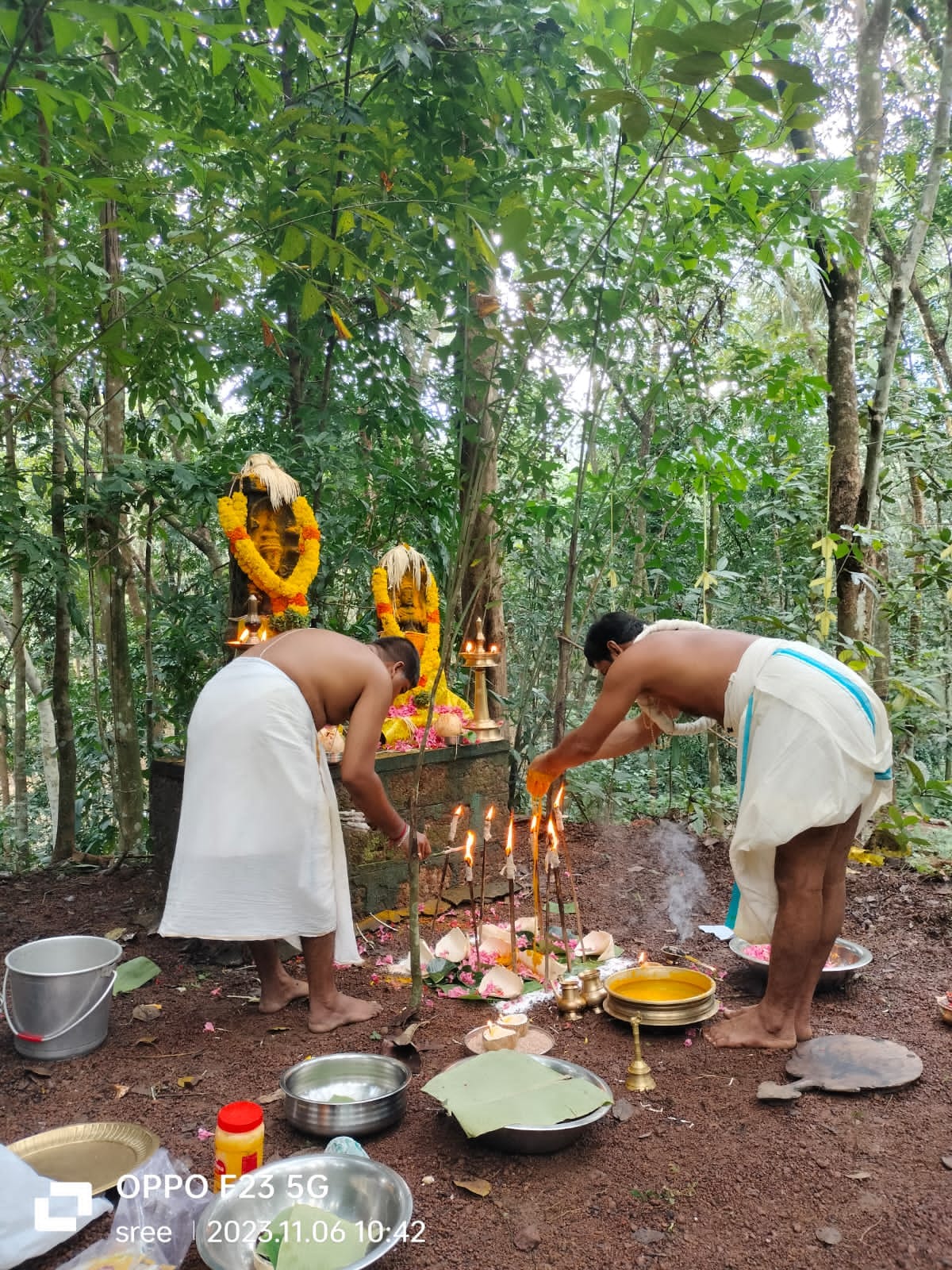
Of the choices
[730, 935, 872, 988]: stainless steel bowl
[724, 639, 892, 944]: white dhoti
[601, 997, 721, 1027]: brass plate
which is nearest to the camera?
[724, 639, 892, 944]: white dhoti

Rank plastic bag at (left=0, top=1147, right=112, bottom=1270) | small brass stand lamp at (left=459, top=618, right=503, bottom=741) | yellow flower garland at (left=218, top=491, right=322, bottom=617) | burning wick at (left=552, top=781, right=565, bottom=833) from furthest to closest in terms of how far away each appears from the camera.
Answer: small brass stand lamp at (left=459, top=618, right=503, bottom=741), yellow flower garland at (left=218, top=491, right=322, bottom=617), burning wick at (left=552, top=781, right=565, bottom=833), plastic bag at (left=0, top=1147, right=112, bottom=1270)

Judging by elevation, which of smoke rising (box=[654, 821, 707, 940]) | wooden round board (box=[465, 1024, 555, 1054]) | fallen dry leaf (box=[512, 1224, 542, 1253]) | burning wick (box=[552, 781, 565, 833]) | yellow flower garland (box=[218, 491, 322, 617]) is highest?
yellow flower garland (box=[218, 491, 322, 617])

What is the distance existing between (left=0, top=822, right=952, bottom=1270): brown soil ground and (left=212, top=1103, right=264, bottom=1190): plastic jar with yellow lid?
186 millimetres

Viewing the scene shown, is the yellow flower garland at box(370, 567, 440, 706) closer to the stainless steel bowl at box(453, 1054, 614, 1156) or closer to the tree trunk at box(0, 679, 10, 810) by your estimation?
the stainless steel bowl at box(453, 1054, 614, 1156)

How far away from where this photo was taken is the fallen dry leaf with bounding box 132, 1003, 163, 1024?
3328 millimetres

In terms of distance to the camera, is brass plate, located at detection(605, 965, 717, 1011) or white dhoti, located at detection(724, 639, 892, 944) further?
brass plate, located at detection(605, 965, 717, 1011)

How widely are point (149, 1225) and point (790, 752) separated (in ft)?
7.51

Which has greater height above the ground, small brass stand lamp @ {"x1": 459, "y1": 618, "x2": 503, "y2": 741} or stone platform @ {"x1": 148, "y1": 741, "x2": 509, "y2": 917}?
small brass stand lamp @ {"x1": 459, "y1": 618, "x2": 503, "y2": 741}

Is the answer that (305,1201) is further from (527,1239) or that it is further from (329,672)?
(329,672)

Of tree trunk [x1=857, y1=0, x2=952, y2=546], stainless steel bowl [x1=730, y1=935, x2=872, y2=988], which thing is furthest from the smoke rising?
tree trunk [x1=857, y1=0, x2=952, y2=546]

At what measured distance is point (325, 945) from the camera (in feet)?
10.6

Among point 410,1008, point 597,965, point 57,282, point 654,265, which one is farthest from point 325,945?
point 654,265

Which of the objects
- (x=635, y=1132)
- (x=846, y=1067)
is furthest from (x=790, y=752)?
(x=635, y=1132)

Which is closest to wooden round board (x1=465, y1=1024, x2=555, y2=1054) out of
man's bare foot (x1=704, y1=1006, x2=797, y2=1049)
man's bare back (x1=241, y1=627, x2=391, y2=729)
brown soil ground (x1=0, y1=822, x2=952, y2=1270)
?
brown soil ground (x1=0, y1=822, x2=952, y2=1270)
